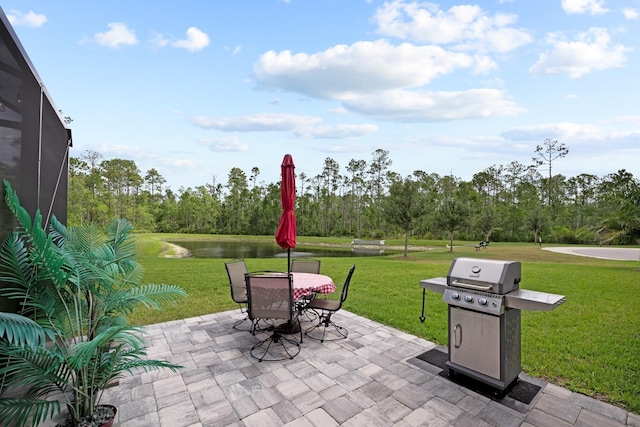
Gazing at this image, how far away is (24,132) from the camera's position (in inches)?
92.3

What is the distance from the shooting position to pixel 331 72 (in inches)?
394

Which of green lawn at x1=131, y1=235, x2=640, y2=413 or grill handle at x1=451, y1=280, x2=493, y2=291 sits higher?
grill handle at x1=451, y1=280, x2=493, y2=291

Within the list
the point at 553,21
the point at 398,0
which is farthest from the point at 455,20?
the point at 553,21

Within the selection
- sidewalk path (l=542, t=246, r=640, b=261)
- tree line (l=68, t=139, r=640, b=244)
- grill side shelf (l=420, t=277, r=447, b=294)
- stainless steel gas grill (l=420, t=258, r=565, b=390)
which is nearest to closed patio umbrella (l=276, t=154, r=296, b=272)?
grill side shelf (l=420, t=277, r=447, b=294)

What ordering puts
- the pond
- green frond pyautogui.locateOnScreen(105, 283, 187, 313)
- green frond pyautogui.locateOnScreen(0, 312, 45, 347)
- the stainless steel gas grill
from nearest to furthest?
1. green frond pyautogui.locateOnScreen(0, 312, 45, 347)
2. green frond pyautogui.locateOnScreen(105, 283, 187, 313)
3. the stainless steel gas grill
4. the pond

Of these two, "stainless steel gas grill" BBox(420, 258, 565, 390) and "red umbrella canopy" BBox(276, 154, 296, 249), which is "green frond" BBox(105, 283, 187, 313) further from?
"stainless steel gas grill" BBox(420, 258, 565, 390)

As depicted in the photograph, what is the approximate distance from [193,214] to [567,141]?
161 ft

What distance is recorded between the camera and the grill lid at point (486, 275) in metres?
2.60

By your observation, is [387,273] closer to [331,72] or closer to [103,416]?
[331,72]

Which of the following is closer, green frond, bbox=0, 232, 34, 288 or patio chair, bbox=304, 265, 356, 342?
green frond, bbox=0, 232, 34, 288

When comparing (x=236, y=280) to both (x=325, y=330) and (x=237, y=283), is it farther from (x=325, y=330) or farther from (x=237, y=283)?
(x=325, y=330)

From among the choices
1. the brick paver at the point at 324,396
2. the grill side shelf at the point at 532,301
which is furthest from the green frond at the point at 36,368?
the grill side shelf at the point at 532,301

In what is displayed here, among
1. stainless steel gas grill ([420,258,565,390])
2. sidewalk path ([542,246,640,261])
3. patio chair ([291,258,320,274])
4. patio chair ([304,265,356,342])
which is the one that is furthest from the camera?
sidewalk path ([542,246,640,261])

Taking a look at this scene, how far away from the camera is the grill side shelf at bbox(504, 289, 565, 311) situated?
238 cm
